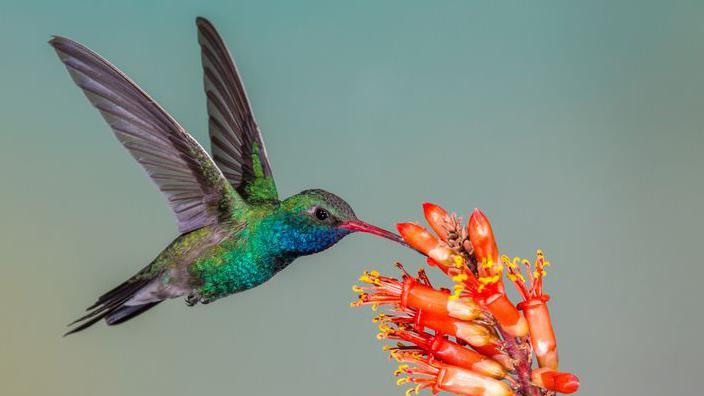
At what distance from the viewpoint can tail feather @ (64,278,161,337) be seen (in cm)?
111

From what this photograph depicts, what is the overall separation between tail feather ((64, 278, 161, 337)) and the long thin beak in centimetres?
40

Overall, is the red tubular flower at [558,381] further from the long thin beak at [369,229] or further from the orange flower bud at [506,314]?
the long thin beak at [369,229]

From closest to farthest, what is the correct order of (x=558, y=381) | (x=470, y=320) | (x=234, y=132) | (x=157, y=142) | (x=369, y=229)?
1. (x=558, y=381)
2. (x=470, y=320)
3. (x=369, y=229)
4. (x=157, y=142)
5. (x=234, y=132)

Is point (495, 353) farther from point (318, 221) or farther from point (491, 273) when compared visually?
point (318, 221)

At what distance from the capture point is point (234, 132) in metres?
1.29

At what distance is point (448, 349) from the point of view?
858mm

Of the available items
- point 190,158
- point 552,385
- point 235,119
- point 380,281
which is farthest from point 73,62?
point 552,385

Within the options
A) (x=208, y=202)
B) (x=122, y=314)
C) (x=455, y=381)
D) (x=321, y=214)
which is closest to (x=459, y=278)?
(x=455, y=381)

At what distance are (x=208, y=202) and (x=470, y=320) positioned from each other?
0.50 metres

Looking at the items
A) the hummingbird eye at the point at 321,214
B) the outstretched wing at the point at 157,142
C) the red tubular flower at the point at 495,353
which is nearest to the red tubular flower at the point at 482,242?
the red tubular flower at the point at 495,353

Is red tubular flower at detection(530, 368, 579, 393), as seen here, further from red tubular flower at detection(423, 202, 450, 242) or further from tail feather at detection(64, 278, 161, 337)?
tail feather at detection(64, 278, 161, 337)

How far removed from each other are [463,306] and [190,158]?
1.64 ft

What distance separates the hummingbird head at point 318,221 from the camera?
100cm

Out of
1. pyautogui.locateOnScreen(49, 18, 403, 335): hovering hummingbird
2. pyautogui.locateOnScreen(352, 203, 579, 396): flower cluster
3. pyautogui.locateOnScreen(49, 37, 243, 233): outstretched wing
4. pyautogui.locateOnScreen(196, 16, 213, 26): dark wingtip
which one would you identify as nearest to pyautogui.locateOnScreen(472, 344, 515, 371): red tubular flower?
pyautogui.locateOnScreen(352, 203, 579, 396): flower cluster
